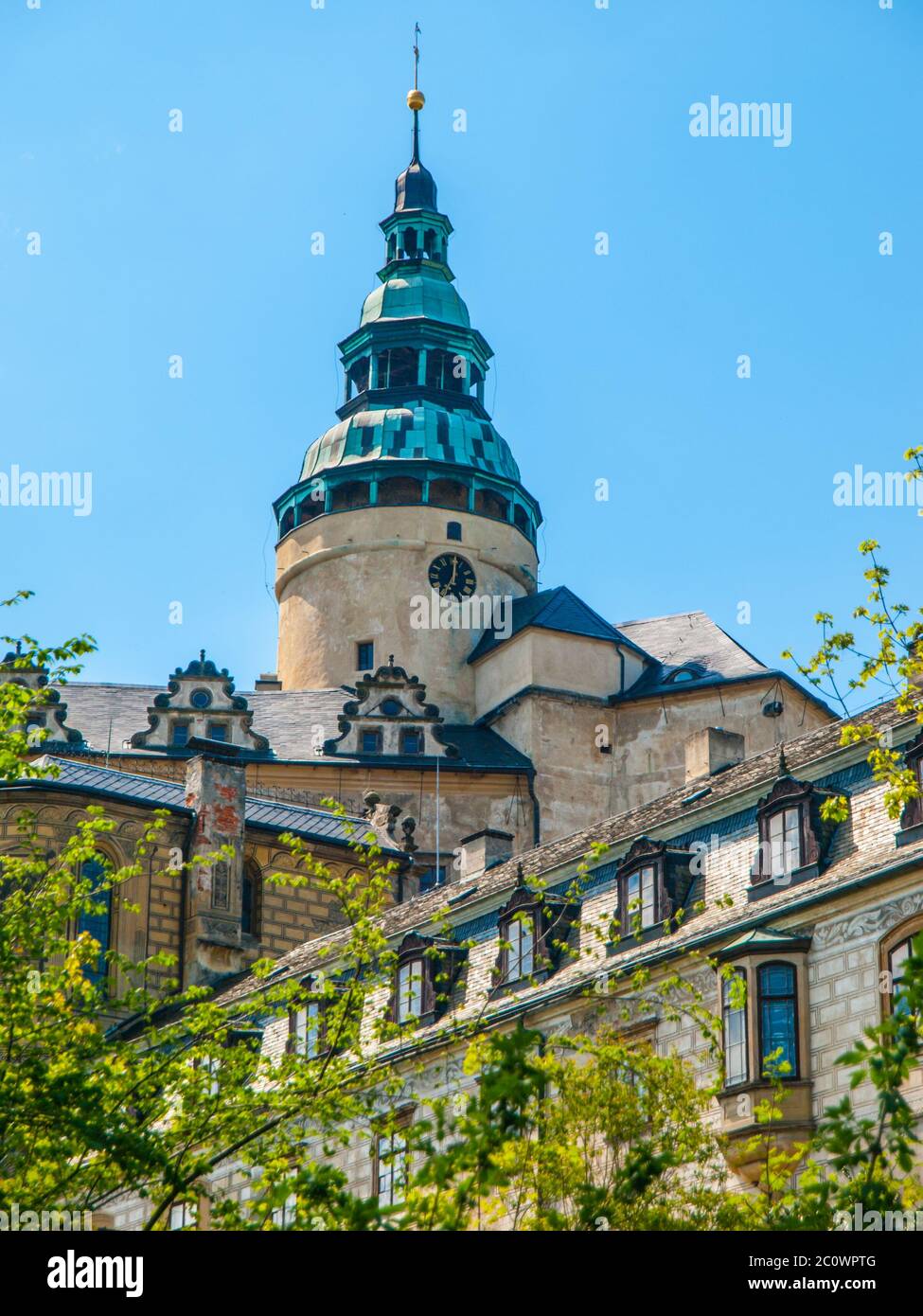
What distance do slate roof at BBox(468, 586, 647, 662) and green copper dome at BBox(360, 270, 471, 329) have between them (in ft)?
46.0

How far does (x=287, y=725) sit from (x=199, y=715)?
3.00 metres

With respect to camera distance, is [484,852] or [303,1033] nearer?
[303,1033]

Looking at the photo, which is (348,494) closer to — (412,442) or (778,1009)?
(412,442)

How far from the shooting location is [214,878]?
4819 cm

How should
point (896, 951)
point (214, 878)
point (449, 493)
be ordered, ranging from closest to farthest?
1. point (896, 951)
2. point (214, 878)
3. point (449, 493)

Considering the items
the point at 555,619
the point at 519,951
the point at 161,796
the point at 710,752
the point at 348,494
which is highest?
the point at 348,494

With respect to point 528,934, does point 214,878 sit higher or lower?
higher

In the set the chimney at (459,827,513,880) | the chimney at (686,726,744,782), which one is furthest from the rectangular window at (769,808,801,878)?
the chimney at (459,827,513,880)

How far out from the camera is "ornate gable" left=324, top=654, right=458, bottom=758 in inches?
2761

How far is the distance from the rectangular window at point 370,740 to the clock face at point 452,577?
8.93 metres

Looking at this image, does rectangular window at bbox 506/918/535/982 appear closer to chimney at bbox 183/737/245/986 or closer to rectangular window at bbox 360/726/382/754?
chimney at bbox 183/737/245/986

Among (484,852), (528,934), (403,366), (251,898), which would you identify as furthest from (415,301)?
(528,934)
